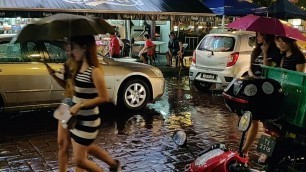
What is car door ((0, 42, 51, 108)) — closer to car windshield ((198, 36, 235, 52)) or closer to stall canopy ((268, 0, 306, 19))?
car windshield ((198, 36, 235, 52))

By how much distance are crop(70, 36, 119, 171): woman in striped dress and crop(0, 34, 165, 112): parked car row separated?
12.6 feet

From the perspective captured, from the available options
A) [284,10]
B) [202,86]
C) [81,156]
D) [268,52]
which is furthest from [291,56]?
[284,10]

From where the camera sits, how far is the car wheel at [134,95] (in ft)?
28.8

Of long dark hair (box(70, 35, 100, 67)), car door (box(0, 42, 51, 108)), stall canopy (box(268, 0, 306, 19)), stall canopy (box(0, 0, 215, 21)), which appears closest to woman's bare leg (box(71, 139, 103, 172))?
long dark hair (box(70, 35, 100, 67))

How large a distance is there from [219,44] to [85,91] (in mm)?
7906

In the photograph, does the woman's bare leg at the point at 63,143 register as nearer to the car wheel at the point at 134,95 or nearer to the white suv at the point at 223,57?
the car wheel at the point at 134,95

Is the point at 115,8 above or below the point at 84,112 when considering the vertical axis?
above

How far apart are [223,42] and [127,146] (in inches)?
232

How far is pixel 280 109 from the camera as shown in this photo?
4391 millimetres

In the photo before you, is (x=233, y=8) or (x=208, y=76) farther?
(x=233, y=8)

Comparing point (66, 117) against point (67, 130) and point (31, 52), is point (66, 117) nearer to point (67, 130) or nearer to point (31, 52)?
point (67, 130)

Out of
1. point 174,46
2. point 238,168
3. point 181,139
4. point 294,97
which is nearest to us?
point 238,168

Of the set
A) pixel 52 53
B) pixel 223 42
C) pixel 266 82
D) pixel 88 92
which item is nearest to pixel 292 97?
pixel 266 82

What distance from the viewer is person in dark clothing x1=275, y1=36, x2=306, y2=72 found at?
17.3 feet
